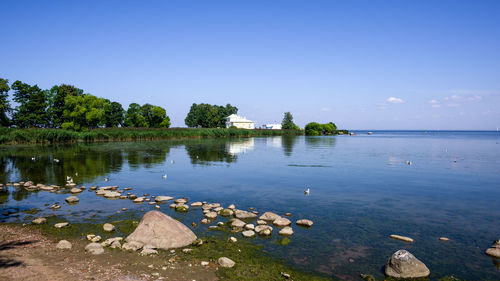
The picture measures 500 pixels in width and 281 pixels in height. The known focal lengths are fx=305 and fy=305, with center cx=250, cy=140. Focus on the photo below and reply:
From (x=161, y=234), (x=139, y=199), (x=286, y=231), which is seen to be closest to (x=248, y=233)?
(x=286, y=231)

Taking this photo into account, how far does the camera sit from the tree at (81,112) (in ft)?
278

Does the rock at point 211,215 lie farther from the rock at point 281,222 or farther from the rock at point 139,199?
the rock at point 139,199

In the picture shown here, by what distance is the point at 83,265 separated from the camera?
9.83m

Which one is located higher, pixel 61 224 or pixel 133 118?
pixel 133 118

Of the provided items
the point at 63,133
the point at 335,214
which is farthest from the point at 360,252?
the point at 63,133

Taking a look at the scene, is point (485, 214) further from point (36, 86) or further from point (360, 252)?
point (36, 86)

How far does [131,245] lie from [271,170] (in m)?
23.3

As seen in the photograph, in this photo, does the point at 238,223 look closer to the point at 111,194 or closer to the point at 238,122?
the point at 111,194

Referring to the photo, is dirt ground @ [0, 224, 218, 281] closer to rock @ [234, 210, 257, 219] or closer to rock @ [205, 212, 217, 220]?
rock @ [205, 212, 217, 220]

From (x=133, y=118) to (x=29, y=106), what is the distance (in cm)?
4090

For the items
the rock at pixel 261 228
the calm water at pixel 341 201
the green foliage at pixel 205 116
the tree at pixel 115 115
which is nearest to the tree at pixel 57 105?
the tree at pixel 115 115

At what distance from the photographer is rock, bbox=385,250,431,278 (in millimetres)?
9969

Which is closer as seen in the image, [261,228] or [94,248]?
[94,248]

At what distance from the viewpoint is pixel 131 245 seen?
11.4 metres
